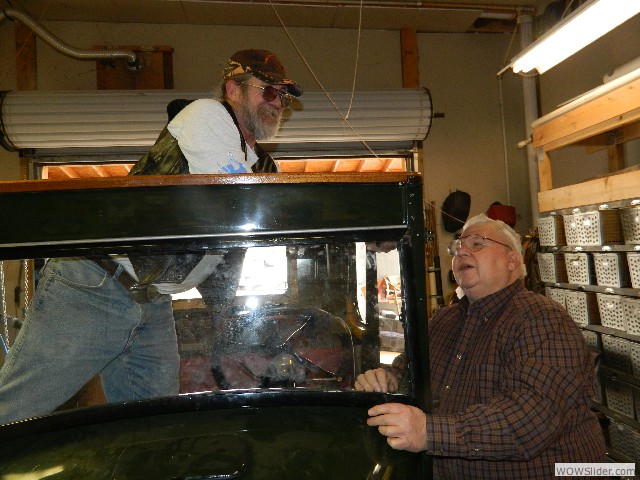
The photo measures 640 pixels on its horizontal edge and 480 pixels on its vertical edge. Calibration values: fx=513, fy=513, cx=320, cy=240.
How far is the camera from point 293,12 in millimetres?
5324

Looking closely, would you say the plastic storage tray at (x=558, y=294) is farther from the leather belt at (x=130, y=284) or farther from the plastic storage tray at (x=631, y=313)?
the leather belt at (x=130, y=284)

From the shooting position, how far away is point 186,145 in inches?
65.9

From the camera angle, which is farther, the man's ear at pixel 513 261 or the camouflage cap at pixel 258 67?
the man's ear at pixel 513 261

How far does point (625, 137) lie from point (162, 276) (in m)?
4.28

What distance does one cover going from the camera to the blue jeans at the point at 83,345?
138cm

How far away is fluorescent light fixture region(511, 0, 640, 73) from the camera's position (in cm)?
314

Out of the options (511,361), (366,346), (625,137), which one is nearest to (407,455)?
(366,346)

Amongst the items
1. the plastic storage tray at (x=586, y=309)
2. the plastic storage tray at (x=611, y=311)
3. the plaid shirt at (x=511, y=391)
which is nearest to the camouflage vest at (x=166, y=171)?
the plaid shirt at (x=511, y=391)

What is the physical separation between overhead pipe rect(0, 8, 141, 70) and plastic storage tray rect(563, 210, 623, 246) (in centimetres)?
423

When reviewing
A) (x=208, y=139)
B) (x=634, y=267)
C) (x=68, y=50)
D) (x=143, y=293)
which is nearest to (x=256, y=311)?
(x=143, y=293)

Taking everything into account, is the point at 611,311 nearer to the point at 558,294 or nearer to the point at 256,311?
the point at 558,294

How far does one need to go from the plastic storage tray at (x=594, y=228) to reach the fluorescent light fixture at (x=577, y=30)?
1.20m

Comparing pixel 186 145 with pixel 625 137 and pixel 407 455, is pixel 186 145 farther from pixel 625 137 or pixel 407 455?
pixel 625 137

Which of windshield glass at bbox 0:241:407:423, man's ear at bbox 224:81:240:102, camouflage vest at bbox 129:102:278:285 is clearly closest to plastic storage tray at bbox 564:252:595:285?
camouflage vest at bbox 129:102:278:285
